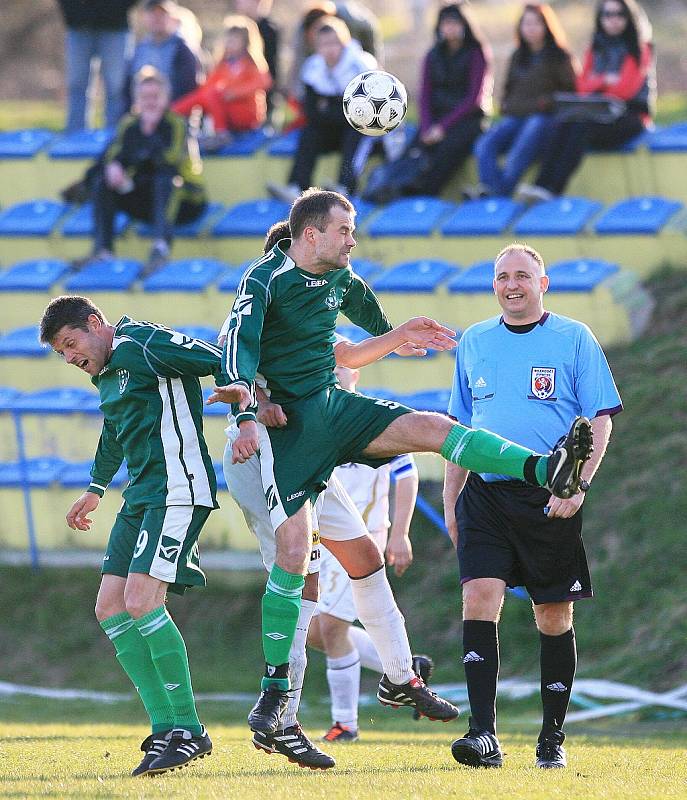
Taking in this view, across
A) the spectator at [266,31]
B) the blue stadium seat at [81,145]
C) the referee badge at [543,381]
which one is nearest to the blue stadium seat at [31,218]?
the blue stadium seat at [81,145]

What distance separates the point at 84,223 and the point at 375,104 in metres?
8.10

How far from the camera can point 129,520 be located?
23.0ft

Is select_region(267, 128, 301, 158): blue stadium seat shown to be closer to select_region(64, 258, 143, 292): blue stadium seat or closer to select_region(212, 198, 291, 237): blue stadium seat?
select_region(212, 198, 291, 237): blue stadium seat

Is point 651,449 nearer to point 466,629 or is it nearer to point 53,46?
point 466,629

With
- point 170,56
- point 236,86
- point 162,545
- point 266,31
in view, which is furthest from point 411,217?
point 162,545

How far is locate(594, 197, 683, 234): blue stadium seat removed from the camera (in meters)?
14.1

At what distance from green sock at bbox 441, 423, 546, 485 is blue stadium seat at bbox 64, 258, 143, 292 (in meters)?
8.95

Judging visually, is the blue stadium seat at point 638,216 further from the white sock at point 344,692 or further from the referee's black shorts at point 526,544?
the referee's black shorts at point 526,544

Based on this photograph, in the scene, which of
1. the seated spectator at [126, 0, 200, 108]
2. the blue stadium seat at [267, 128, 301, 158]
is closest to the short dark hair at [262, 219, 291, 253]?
the blue stadium seat at [267, 128, 301, 158]

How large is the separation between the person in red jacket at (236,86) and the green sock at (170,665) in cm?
1026

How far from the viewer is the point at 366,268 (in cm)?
1480

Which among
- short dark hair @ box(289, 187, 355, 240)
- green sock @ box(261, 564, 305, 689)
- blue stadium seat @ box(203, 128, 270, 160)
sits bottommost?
green sock @ box(261, 564, 305, 689)

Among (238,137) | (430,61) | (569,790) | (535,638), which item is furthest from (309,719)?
(238,137)

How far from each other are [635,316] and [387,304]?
7.00ft
